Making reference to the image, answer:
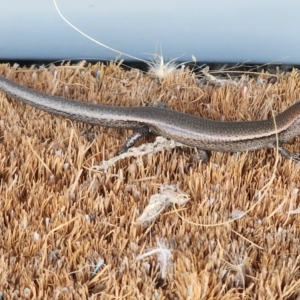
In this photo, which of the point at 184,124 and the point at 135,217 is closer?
the point at 135,217

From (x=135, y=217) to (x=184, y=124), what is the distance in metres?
0.42

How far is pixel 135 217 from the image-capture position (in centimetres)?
142

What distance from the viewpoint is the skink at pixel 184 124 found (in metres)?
1.67

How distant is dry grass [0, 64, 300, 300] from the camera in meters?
1.25

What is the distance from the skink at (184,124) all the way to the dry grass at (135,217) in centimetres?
4

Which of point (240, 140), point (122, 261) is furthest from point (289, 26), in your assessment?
point (122, 261)

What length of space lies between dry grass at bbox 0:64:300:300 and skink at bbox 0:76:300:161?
42 mm

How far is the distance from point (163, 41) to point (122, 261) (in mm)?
1156

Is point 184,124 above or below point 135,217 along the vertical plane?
above

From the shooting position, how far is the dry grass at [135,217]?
1.25m

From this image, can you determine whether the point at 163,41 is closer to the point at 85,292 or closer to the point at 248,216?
the point at 248,216

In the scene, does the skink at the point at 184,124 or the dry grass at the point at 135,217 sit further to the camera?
the skink at the point at 184,124

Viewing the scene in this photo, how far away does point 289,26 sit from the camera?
2.09m

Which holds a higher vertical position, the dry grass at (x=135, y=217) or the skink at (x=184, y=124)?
the skink at (x=184, y=124)
